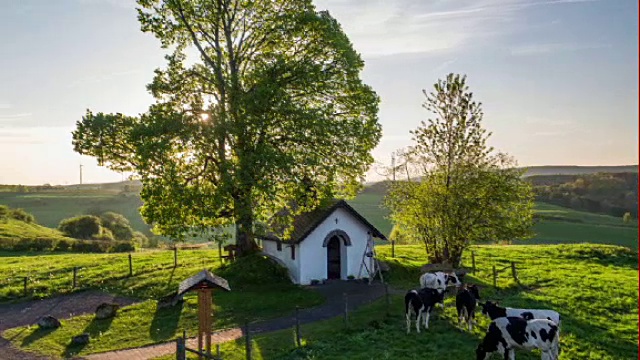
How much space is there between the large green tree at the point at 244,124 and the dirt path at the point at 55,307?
17.8ft

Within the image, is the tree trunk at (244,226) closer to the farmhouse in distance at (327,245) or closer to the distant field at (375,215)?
the farmhouse in distance at (327,245)

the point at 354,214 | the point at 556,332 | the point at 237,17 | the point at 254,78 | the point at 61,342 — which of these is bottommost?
the point at 61,342

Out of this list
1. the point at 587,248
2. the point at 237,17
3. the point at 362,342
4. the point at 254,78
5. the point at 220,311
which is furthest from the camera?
the point at 587,248

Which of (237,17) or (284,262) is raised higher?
(237,17)

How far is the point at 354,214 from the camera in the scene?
1150 inches

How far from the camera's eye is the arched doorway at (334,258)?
2981 cm

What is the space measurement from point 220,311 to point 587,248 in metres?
35.9

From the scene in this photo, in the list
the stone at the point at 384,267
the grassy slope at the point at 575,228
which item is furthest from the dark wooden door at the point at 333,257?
the grassy slope at the point at 575,228

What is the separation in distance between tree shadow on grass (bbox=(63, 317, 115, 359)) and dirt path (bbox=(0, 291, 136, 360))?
108 inches

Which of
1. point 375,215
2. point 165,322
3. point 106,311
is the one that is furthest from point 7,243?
point 375,215

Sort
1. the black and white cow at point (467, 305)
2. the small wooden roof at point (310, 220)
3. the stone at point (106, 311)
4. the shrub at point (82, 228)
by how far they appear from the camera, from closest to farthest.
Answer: the black and white cow at point (467, 305), the stone at point (106, 311), the small wooden roof at point (310, 220), the shrub at point (82, 228)

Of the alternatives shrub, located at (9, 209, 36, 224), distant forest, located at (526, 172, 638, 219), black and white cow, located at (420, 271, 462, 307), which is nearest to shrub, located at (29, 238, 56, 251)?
shrub, located at (9, 209, 36, 224)

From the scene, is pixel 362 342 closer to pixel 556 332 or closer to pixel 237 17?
pixel 556 332

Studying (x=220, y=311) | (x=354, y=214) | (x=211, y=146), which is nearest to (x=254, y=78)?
(x=211, y=146)
